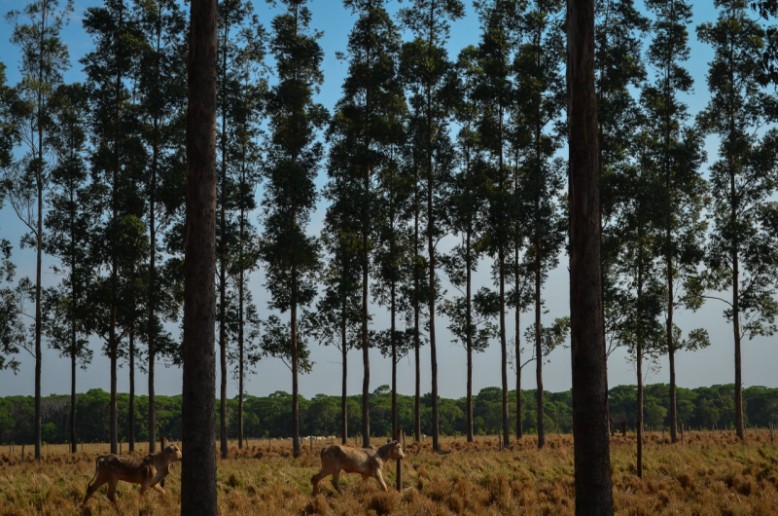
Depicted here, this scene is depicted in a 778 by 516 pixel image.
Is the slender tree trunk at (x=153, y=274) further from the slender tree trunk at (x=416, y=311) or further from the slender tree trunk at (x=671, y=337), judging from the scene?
the slender tree trunk at (x=671, y=337)

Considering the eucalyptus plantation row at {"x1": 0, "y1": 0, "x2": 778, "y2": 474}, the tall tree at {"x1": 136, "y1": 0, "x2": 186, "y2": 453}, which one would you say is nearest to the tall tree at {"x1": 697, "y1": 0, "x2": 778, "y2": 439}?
the eucalyptus plantation row at {"x1": 0, "y1": 0, "x2": 778, "y2": 474}

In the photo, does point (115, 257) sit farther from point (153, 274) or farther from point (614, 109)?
point (614, 109)

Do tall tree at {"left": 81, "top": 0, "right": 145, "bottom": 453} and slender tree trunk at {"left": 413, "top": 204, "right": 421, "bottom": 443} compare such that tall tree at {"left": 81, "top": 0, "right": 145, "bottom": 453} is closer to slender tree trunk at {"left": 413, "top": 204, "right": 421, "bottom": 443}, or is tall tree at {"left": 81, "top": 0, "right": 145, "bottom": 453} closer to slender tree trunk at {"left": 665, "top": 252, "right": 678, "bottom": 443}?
slender tree trunk at {"left": 413, "top": 204, "right": 421, "bottom": 443}

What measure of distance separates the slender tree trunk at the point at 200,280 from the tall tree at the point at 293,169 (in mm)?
26741

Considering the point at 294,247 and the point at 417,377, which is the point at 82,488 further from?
the point at 417,377

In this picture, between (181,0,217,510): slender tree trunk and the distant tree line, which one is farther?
the distant tree line

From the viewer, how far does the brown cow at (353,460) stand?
22.5 meters

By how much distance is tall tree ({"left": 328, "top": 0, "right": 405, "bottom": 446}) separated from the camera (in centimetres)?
4162

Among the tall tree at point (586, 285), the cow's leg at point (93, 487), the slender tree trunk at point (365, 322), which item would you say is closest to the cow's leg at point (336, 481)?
the cow's leg at point (93, 487)

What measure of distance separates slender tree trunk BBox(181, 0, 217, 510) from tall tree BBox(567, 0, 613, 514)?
4.72 meters

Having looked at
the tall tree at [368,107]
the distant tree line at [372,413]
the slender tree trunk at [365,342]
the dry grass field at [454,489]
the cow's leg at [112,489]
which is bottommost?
the distant tree line at [372,413]

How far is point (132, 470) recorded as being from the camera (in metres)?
20.1

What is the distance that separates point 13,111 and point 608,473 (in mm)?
39792

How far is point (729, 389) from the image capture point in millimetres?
105750
